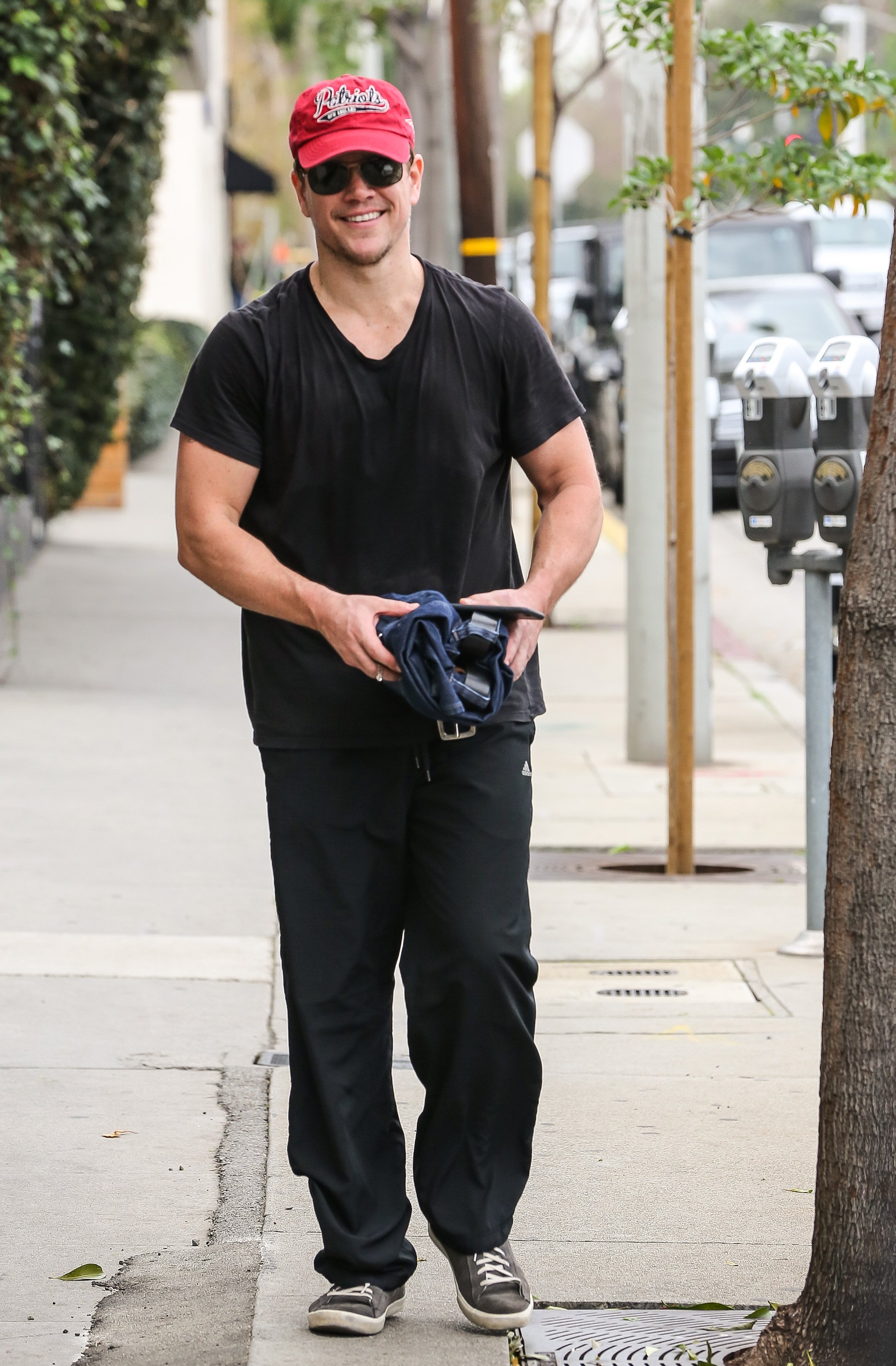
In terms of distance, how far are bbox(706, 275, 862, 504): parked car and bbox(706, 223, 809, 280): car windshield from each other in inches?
68.0

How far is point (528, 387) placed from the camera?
3365 mm

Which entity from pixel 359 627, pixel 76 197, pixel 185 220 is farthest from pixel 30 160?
pixel 185 220

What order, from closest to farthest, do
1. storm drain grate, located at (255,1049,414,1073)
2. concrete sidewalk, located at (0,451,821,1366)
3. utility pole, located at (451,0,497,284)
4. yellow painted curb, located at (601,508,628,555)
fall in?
concrete sidewalk, located at (0,451,821,1366) → storm drain grate, located at (255,1049,414,1073) → utility pole, located at (451,0,497,284) → yellow painted curb, located at (601,508,628,555)

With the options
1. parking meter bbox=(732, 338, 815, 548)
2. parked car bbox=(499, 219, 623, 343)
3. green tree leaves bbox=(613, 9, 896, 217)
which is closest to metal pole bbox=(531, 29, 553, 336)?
green tree leaves bbox=(613, 9, 896, 217)

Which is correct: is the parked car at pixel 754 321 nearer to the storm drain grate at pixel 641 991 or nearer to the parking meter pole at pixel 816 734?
the parking meter pole at pixel 816 734

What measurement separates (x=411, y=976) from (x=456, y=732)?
0.41m

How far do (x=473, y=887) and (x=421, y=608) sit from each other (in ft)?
1.51

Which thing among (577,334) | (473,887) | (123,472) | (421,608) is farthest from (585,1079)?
(577,334)

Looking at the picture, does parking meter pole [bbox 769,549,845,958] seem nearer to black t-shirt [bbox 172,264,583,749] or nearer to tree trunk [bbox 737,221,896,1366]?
black t-shirt [bbox 172,264,583,749]

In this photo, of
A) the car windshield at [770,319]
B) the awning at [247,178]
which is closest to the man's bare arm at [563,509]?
the car windshield at [770,319]

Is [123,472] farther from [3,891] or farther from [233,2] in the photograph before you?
[233,2]

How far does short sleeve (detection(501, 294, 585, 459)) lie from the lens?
336cm

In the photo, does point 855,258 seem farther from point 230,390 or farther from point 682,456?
point 230,390

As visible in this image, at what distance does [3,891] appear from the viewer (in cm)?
657
